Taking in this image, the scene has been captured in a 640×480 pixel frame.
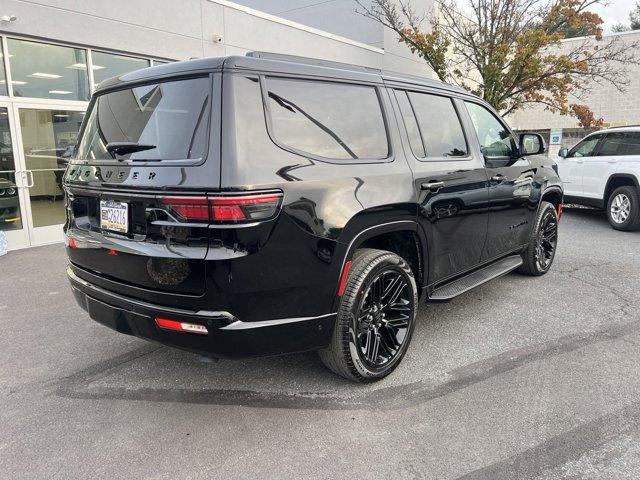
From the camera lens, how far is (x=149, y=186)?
102 inches

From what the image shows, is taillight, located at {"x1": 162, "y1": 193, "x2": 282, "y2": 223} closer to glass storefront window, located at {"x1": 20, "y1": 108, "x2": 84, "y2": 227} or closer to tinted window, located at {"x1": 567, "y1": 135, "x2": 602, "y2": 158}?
glass storefront window, located at {"x1": 20, "y1": 108, "x2": 84, "y2": 227}

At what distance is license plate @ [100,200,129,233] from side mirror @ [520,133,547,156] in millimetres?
4043

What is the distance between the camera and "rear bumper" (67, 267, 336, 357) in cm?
253

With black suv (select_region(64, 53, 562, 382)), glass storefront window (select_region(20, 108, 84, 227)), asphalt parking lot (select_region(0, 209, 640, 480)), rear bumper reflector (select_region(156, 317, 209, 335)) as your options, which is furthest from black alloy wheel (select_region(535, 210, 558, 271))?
glass storefront window (select_region(20, 108, 84, 227))

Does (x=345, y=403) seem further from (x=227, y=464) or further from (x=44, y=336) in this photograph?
(x=44, y=336)

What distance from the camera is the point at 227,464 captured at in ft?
8.26

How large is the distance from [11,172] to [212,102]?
6751 mm

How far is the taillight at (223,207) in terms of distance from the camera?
2412 millimetres

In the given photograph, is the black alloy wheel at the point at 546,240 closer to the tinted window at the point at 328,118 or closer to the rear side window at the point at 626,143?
the tinted window at the point at 328,118

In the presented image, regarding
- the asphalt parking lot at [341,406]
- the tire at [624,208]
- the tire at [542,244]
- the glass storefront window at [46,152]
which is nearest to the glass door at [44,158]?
the glass storefront window at [46,152]

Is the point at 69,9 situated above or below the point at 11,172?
above

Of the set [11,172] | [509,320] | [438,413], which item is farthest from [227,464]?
[11,172]

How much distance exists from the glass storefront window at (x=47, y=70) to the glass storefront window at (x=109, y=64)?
6.9 inches

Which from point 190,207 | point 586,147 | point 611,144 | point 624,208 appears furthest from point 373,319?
point 586,147
